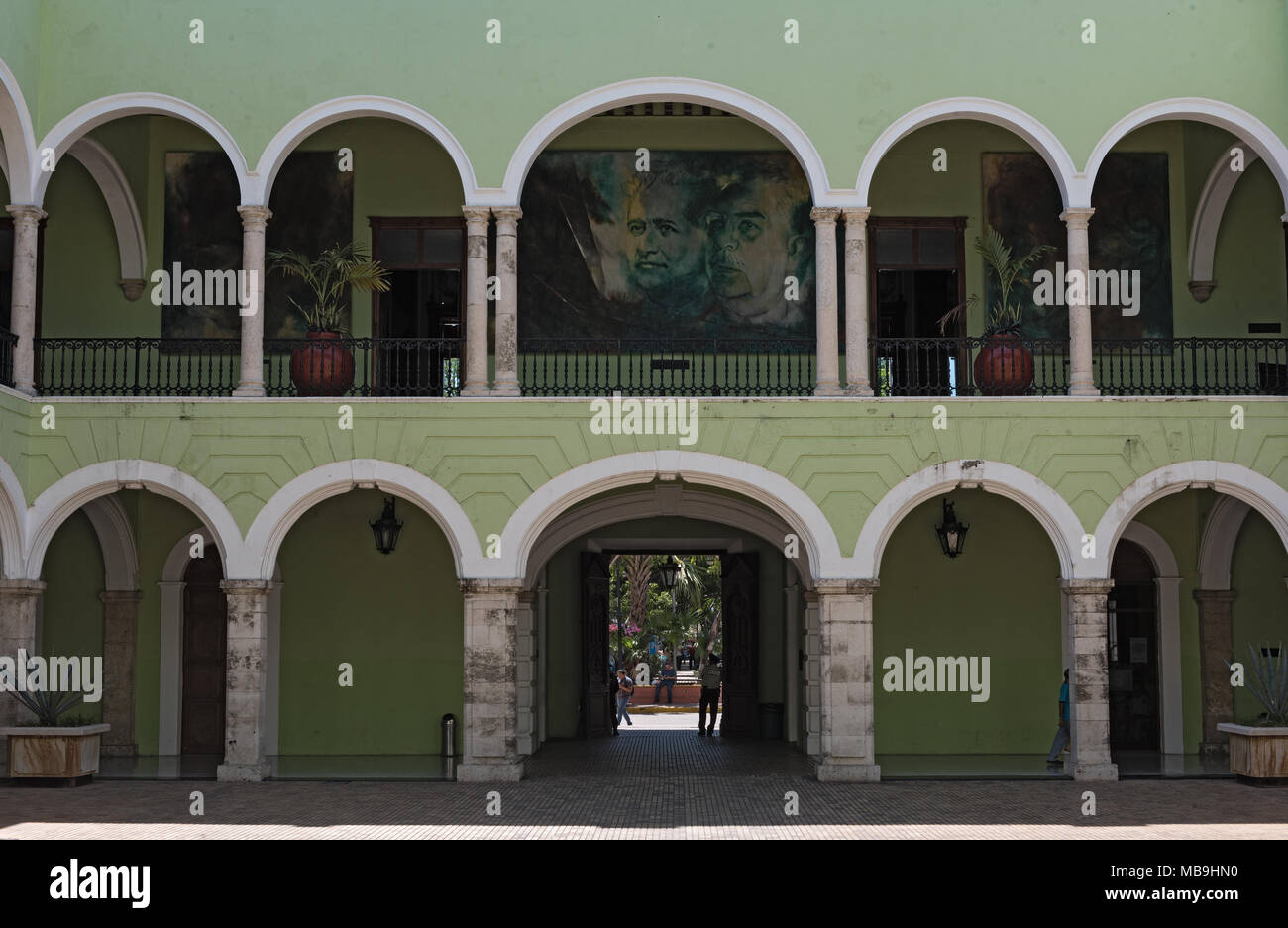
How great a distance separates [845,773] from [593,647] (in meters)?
5.84

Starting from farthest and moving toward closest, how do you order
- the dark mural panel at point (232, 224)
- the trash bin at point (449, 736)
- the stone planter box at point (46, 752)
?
the dark mural panel at point (232, 224)
the trash bin at point (449, 736)
the stone planter box at point (46, 752)

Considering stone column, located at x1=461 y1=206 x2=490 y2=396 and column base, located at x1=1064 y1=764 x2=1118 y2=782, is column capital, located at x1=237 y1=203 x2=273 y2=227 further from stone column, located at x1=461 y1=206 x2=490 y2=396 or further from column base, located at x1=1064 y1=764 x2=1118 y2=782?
column base, located at x1=1064 y1=764 x2=1118 y2=782

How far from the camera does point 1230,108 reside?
15.4 m

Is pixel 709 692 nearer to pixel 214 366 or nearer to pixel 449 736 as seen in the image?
pixel 449 736

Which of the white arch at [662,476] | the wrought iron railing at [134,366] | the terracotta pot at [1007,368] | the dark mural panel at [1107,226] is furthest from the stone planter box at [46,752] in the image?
the dark mural panel at [1107,226]

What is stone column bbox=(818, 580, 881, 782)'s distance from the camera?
14781 millimetres

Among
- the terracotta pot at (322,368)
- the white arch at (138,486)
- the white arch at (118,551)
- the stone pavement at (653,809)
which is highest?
the terracotta pot at (322,368)

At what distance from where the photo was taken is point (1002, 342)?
15.3 meters

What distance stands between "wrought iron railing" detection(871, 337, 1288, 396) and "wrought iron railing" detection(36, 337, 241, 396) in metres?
7.26

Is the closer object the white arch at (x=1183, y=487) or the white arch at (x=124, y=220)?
the white arch at (x=1183, y=487)

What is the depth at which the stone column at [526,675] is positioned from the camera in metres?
17.6

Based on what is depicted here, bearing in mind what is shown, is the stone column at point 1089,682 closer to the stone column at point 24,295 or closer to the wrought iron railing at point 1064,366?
the wrought iron railing at point 1064,366

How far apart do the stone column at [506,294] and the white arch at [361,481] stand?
4.07 feet

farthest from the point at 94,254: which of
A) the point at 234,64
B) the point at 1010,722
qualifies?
the point at 1010,722
